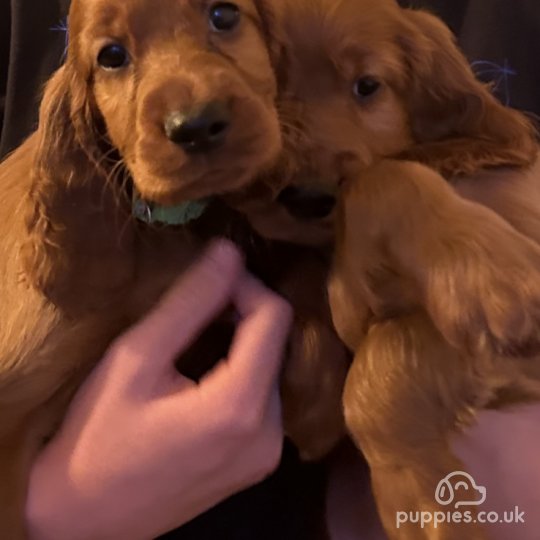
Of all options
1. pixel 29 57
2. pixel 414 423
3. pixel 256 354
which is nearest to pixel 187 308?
pixel 256 354

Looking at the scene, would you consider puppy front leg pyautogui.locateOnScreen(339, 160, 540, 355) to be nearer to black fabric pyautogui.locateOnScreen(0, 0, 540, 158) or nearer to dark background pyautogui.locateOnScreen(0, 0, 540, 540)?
dark background pyautogui.locateOnScreen(0, 0, 540, 540)

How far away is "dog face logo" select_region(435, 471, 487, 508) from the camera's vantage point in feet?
3.56

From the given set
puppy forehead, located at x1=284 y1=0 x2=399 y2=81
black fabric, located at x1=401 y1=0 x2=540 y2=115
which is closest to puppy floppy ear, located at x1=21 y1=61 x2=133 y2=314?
puppy forehead, located at x1=284 y1=0 x2=399 y2=81

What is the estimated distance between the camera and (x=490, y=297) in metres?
0.99

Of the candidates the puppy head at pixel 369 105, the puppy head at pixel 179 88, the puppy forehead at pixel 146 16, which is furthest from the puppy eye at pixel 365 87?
the puppy forehead at pixel 146 16

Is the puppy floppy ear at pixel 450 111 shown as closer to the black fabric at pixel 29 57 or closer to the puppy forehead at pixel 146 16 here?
the puppy forehead at pixel 146 16

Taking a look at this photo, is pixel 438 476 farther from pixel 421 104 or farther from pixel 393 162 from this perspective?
pixel 421 104

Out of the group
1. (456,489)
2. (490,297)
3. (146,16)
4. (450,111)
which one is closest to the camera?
(490,297)

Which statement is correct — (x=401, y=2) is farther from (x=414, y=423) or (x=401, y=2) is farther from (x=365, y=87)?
(x=414, y=423)

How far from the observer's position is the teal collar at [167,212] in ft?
4.04

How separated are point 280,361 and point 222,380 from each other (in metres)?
0.09

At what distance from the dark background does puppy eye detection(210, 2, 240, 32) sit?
585 millimetres

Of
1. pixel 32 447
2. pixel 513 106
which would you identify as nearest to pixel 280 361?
pixel 32 447

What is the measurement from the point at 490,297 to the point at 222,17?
0.53 m
